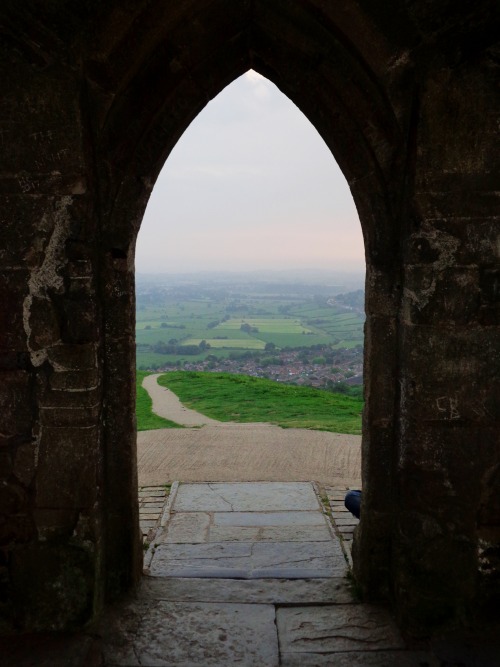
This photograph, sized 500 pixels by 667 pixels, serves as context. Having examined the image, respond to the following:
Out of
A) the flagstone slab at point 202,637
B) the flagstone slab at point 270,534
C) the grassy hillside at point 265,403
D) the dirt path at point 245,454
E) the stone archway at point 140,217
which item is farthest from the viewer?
the grassy hillside at point 265,403

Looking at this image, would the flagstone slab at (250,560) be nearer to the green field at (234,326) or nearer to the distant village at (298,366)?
the distant village at (298,366)

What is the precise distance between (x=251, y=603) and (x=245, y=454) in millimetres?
3828

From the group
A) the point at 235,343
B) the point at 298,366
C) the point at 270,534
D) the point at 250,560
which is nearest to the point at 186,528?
the point at 270,534

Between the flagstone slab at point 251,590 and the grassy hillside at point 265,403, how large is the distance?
473 centimetres

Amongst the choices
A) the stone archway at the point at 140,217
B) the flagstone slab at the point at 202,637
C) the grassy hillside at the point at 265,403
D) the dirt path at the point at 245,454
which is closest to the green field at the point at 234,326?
the grassy hillside at the point at 265,403

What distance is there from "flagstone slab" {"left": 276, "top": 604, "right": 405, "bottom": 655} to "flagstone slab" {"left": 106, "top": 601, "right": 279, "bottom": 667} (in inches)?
3.5

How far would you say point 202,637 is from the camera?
314cm

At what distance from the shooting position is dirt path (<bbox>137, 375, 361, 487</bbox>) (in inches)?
254

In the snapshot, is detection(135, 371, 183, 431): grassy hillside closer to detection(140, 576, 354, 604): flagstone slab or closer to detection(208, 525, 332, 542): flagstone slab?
detection(208, 525, 332, 542): flagstone slab

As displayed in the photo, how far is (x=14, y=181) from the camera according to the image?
2.90 metres

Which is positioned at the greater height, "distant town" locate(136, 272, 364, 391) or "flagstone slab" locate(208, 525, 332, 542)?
"flagstone slab" locate(208, 525, 332, 542)

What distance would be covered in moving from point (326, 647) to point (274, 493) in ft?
9.31

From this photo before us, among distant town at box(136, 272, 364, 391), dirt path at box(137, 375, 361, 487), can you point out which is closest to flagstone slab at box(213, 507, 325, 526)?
dirt path at box(137, 375, 361, 487)

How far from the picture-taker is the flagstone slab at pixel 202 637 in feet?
9.66
